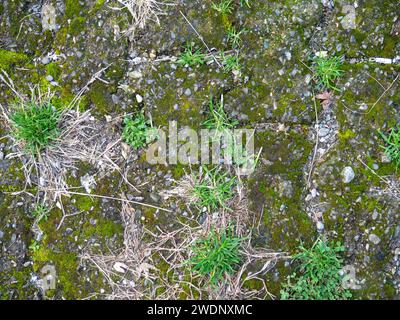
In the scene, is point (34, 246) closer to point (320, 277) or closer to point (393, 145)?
point (320, 277)

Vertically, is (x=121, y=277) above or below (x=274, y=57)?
below

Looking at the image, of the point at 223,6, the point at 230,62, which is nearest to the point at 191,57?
the point at 230,62

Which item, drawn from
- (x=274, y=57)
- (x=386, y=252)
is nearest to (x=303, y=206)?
(x=386, y=252)

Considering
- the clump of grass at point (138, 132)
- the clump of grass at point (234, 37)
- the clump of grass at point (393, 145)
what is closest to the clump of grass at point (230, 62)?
the clump of grass at point (234, 37)

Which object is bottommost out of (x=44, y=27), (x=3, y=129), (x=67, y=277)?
(x=67, y=277)

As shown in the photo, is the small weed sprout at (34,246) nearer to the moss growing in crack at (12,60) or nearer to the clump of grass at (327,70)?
the moss growing in crack at (12,60)

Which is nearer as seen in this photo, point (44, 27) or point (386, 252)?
point (386, 252)

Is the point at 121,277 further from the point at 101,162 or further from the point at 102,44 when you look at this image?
the point at 102,44

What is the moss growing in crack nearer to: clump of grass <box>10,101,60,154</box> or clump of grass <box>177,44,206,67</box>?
clump of grass <box>10,101,60,154</box>
